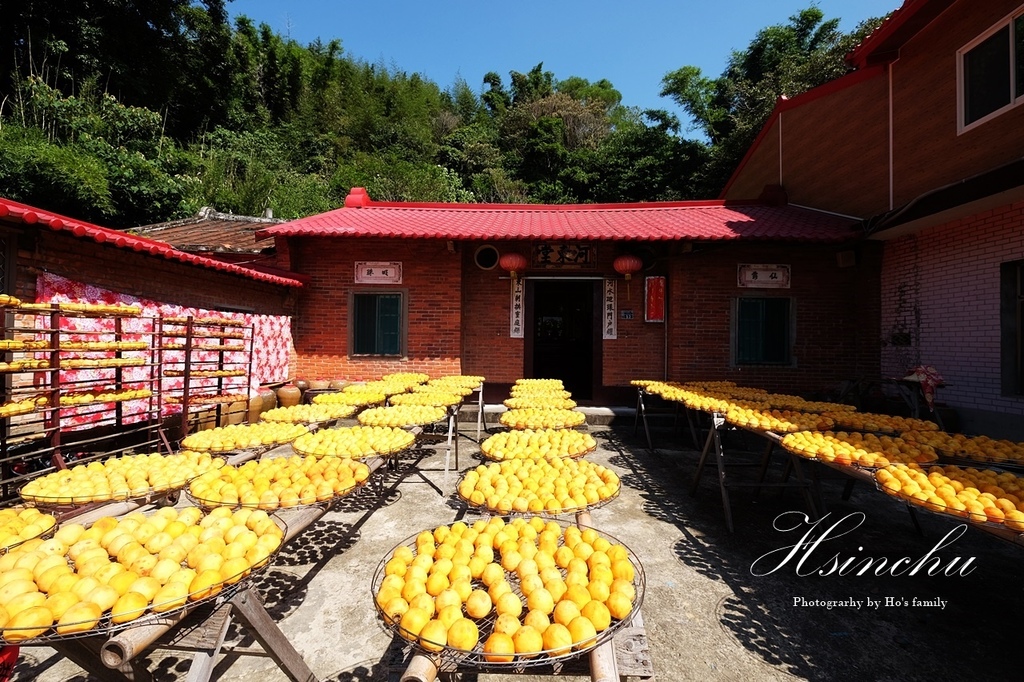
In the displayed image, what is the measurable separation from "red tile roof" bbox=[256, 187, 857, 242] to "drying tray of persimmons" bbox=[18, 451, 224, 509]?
230 inches

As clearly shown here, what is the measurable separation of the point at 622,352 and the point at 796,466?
519 cm

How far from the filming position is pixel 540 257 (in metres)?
9.29

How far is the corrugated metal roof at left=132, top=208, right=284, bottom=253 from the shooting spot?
972cm

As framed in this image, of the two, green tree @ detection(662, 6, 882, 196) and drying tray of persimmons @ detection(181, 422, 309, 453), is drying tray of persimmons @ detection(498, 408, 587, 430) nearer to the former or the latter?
drying tray of persimmons @ detection(181, 422, 309, 453)

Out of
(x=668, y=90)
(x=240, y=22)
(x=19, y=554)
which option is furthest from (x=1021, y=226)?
(x=240, y=22)

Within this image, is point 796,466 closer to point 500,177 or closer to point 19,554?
point 19,554

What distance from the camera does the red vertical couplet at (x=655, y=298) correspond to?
30.0ft

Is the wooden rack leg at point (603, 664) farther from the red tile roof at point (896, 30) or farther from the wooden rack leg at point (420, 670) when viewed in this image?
the red tile roof at point (896, 30)

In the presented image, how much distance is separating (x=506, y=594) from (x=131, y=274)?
22.3ft

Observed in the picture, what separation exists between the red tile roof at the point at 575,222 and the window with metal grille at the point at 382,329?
145cm

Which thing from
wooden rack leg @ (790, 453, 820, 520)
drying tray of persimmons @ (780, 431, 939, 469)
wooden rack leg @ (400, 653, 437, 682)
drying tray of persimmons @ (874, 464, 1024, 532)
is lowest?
wooden rack leg @ (790, 453, 820, 520)

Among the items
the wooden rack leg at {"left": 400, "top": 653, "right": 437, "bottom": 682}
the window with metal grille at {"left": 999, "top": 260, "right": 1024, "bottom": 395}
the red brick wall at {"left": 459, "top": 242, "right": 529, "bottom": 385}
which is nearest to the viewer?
the wooden rack leg at {"left": 400, "top": 653, "right": 437, "bottom": 682}

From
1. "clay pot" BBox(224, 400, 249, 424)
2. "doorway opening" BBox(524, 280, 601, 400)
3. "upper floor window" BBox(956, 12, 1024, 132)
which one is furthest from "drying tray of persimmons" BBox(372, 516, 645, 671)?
"doorway opening" BBox(524, 280, 601, 400)

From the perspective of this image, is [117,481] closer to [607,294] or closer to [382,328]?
[382,328]
